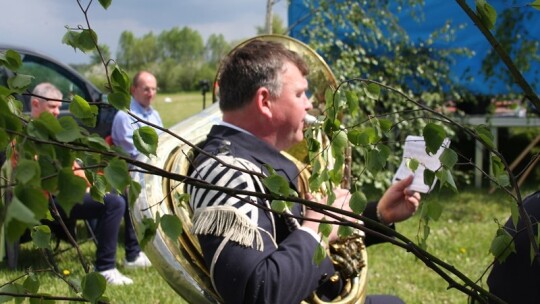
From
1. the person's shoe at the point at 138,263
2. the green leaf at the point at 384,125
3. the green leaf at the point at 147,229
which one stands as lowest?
the person's shoe at the point at 138,263

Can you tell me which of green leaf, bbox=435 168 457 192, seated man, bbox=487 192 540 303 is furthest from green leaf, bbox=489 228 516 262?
seated man, bbox=487 192 540 303

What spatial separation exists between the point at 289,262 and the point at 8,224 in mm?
1105

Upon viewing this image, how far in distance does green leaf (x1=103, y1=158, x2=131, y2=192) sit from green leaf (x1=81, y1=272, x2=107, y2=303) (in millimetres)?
238

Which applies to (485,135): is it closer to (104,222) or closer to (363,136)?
(363,136)

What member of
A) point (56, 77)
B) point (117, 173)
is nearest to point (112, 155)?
point (117, 173)

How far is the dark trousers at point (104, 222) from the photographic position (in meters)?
3.87

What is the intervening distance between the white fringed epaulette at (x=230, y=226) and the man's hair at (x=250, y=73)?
475 mm

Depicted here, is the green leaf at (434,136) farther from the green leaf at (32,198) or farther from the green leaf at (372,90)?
the green leaf at (32,198)

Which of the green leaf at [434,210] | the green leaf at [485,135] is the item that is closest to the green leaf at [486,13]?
the green leaf at [485,135]

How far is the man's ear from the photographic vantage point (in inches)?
76.8

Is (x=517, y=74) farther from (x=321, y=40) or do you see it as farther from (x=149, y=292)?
(x=321, y=40)

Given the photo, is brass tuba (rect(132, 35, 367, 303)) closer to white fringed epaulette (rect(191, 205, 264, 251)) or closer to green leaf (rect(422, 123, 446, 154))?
white fringed epaulette (rect(191, 205, 264, 251))

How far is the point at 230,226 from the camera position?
155cm

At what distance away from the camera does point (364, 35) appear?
5809mm
